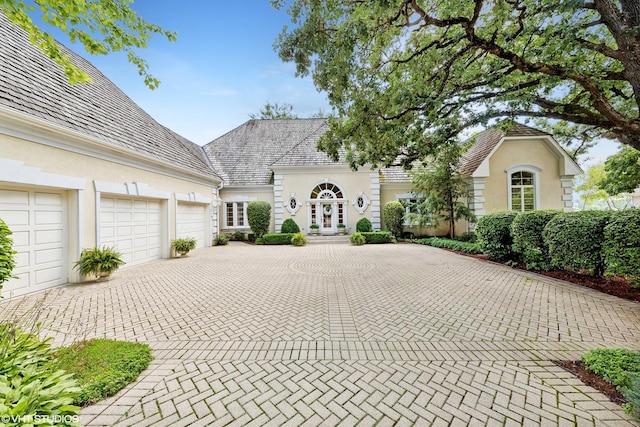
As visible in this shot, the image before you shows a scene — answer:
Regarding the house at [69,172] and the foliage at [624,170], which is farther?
the foliage at [624,170]

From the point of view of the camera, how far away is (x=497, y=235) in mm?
9203

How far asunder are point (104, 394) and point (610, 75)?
1215 centimetres

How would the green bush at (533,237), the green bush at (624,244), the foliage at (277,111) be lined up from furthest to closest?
the foliage at (277,111) → the green bush at (533,237) → the green bush at (624,244)

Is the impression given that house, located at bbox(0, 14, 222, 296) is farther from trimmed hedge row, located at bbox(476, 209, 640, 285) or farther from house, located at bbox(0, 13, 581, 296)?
trimmed hedge row, located at bbox(476, 209, 640, 285)

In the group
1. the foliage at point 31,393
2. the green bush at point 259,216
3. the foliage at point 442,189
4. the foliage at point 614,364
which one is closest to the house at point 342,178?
the foliage at point 442,189

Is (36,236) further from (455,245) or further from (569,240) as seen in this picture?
(455,245)

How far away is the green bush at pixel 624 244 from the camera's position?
5.14 m

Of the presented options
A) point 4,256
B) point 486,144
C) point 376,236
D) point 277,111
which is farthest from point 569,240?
point 277,111

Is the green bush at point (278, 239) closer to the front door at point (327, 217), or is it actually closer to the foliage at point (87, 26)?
the front door at point (327, 217)

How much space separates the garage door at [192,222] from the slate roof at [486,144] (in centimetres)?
1628

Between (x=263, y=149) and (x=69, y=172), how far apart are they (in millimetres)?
13884

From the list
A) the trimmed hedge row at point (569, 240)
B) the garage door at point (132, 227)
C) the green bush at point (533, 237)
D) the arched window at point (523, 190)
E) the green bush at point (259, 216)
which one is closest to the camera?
the trimmed hedge row at point (569, 240)

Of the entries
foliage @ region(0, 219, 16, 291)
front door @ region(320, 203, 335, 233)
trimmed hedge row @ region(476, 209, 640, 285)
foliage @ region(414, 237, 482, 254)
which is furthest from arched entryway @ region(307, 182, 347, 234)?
foliage @ region(0, 219, 16, 291)

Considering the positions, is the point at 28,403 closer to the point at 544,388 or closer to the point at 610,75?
the point at 544,388
